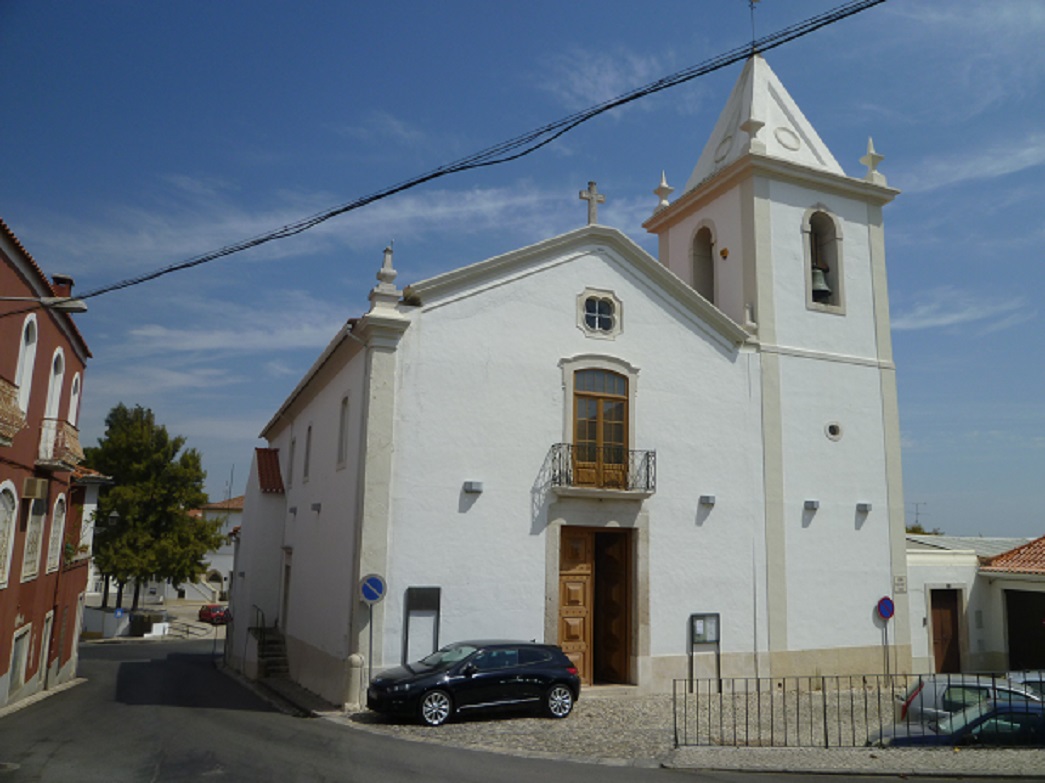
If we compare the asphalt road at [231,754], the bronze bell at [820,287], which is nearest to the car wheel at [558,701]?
the asphalt road at [231,754]

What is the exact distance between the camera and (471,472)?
1491 centimetres

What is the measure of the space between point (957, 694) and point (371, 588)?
877 cm

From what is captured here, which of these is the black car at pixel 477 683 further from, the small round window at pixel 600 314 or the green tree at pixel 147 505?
the green tree at pixel 147 505

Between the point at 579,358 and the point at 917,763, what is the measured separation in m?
8.90

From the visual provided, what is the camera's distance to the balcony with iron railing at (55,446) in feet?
53.7

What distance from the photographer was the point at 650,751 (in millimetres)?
11000

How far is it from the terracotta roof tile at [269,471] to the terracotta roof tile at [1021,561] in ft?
63.3

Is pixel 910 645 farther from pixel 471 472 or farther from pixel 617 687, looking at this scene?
pixel 471 472

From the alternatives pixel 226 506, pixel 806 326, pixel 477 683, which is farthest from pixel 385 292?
pixel 226 506

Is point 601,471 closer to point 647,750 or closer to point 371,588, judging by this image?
point 371,588

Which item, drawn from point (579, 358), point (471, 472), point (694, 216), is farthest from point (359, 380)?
point (694, 216)

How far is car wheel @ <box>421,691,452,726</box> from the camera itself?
12.1 m

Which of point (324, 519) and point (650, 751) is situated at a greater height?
point (324, 519)

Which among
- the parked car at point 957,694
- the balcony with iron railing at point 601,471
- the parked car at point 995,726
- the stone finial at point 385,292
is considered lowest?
the parked car at point 995,726
